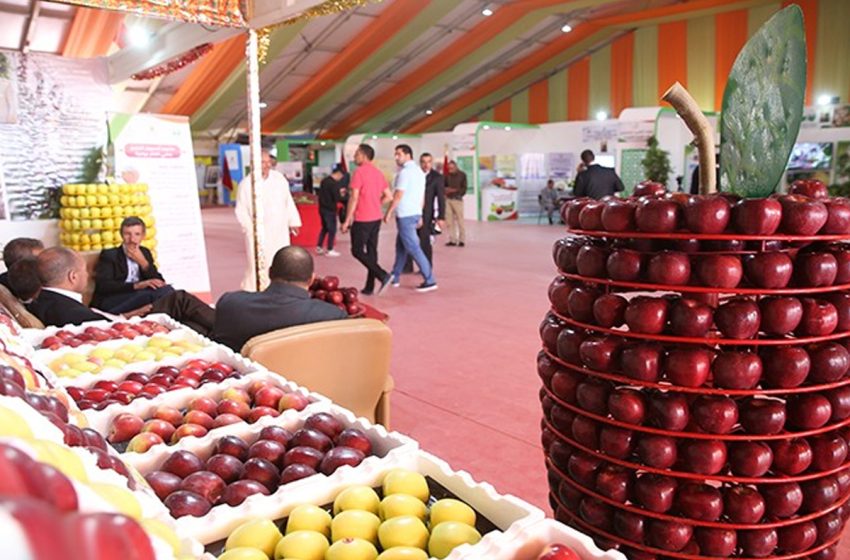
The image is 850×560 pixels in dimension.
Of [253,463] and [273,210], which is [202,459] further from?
[273,210]

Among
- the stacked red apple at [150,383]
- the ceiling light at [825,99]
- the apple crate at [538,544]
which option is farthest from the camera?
the ceiling light at [825,99]

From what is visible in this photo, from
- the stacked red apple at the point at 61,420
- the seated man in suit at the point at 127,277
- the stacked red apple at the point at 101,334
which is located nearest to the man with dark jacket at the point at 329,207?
the seated man in suit at the point at 127,277

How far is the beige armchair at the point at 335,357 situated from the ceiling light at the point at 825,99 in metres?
17.1

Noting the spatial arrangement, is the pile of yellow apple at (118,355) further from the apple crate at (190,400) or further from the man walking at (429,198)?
the man walking at (429,198)

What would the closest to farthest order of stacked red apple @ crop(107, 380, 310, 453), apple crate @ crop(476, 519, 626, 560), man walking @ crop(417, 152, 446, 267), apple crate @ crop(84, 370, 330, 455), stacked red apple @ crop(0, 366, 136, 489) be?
stacked red apple @ crop(0, 366, 136, 489), apple crate @ crop(476, 519, 626, 560), stacked red apple @ crop(107, 380, 310, 453), apple crate @ crop(84, 370, 330, 455), man walking @ crop(417, 152, 446, 267)

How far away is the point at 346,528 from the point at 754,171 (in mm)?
1196

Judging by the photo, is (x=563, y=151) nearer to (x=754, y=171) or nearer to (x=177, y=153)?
(x=177, y=153)

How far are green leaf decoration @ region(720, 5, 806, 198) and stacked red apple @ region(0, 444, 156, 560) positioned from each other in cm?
150

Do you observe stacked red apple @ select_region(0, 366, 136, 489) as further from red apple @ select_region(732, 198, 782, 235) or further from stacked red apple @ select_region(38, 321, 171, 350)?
stacked red apple @ select_region(38, 321, 171, 350)

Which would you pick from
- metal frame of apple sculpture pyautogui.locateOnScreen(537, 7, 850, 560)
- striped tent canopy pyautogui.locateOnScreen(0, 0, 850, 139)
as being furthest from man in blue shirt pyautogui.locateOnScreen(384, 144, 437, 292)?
striped tent canopy pyautogui.locateOnScreen(0, 0, 850, 139)

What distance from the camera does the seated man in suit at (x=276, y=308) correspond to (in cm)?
304

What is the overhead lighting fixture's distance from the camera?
6.57 metres

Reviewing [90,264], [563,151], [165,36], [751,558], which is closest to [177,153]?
[165,36]

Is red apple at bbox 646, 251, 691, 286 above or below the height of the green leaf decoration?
below
